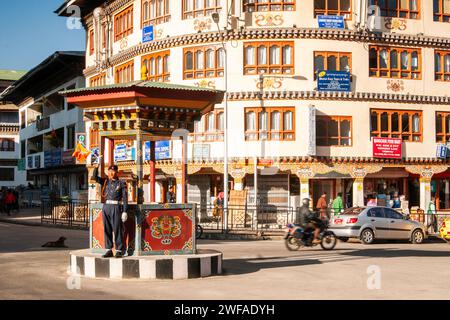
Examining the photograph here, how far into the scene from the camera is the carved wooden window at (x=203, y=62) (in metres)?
35.3

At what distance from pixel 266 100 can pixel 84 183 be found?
22.1 m

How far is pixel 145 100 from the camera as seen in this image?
50.1ft

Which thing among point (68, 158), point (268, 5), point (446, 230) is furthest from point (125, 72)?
→ point (446, 230)

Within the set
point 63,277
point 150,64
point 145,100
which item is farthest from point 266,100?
point 63,277

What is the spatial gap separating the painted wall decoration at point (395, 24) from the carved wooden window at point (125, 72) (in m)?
13.4

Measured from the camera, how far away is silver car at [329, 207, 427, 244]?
26609mm

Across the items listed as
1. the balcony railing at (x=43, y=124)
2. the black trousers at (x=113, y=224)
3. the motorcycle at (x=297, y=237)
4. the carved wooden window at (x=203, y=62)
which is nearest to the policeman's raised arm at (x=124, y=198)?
the black trousers at (x=113, y=224)

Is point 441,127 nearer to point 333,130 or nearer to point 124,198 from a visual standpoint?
point 333,130

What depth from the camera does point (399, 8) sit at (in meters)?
36.2

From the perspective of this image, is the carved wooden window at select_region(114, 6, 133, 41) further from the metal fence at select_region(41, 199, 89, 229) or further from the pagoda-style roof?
the pagoda-style roof

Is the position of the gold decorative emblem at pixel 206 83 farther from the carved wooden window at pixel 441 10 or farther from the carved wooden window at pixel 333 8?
the carved wooden window at pixel 441 10
